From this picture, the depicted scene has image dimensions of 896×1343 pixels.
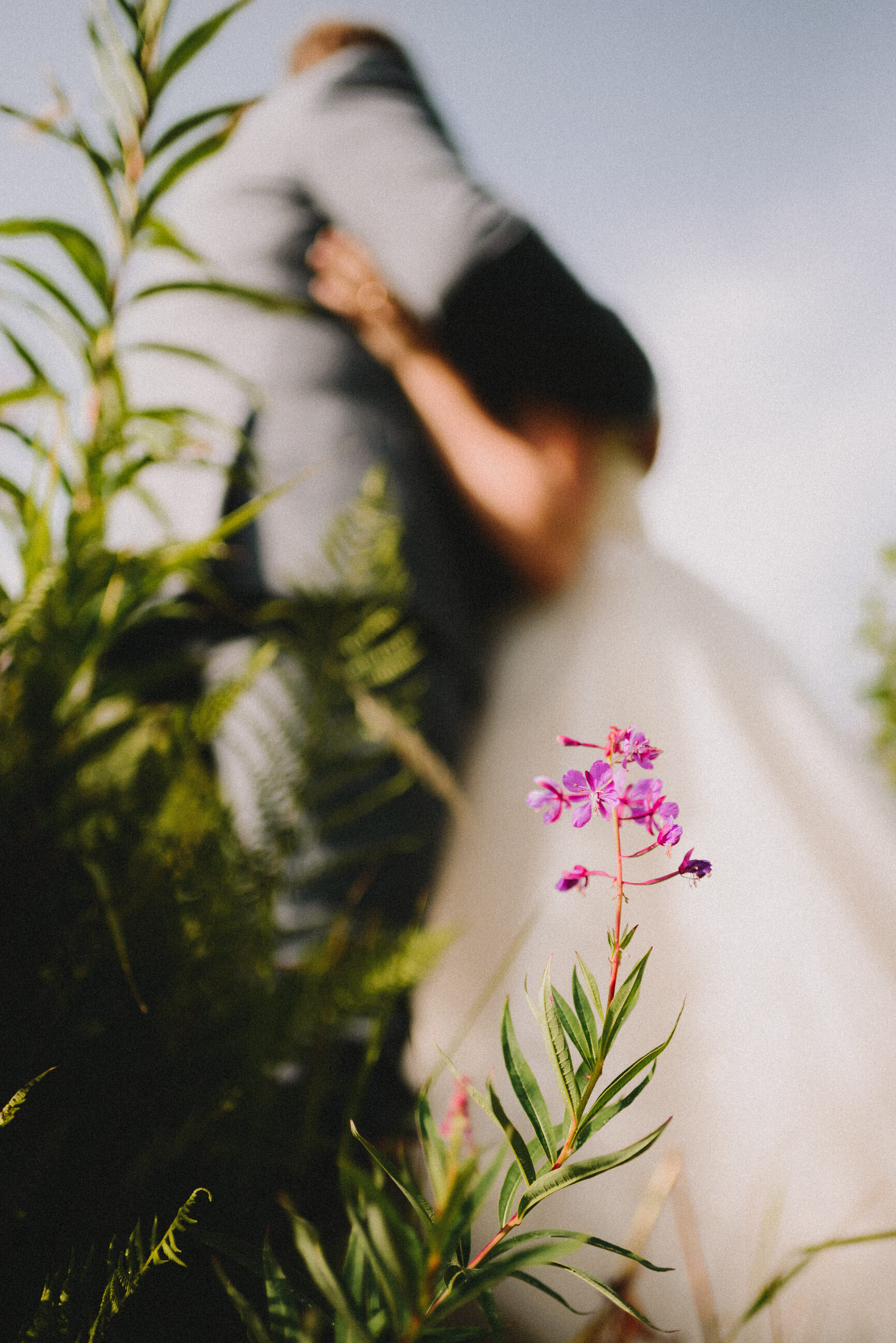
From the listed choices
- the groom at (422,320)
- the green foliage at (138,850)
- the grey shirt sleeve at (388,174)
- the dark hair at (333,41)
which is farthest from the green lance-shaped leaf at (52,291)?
the dark hair at (333,41)

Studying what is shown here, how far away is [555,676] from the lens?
92cm

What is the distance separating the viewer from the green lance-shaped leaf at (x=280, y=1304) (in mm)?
167

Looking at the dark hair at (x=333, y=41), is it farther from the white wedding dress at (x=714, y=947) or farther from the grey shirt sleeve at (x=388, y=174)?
the white wedding dress at (x=714, y=947)

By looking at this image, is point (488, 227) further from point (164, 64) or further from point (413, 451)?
point (164, 64)

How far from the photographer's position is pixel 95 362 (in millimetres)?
452

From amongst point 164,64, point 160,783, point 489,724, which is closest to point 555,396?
point 489,724

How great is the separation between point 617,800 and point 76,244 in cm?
47

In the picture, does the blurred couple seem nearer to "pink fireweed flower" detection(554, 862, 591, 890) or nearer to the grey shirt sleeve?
the grey shirt sleeve

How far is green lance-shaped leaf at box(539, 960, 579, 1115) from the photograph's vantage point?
0.17m

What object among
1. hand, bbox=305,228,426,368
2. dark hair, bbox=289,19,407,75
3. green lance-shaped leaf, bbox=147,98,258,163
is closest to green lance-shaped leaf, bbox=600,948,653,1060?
green lance-shaped leaf, bbox=147,98,258,163

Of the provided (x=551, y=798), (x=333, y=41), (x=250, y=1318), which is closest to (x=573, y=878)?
(x=551, y=798)

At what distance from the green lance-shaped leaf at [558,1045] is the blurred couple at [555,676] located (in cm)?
43

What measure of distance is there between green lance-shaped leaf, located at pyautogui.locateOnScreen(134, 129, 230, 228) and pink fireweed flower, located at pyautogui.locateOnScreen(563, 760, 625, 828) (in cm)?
47

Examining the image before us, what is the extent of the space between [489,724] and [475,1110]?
431 millimetres
